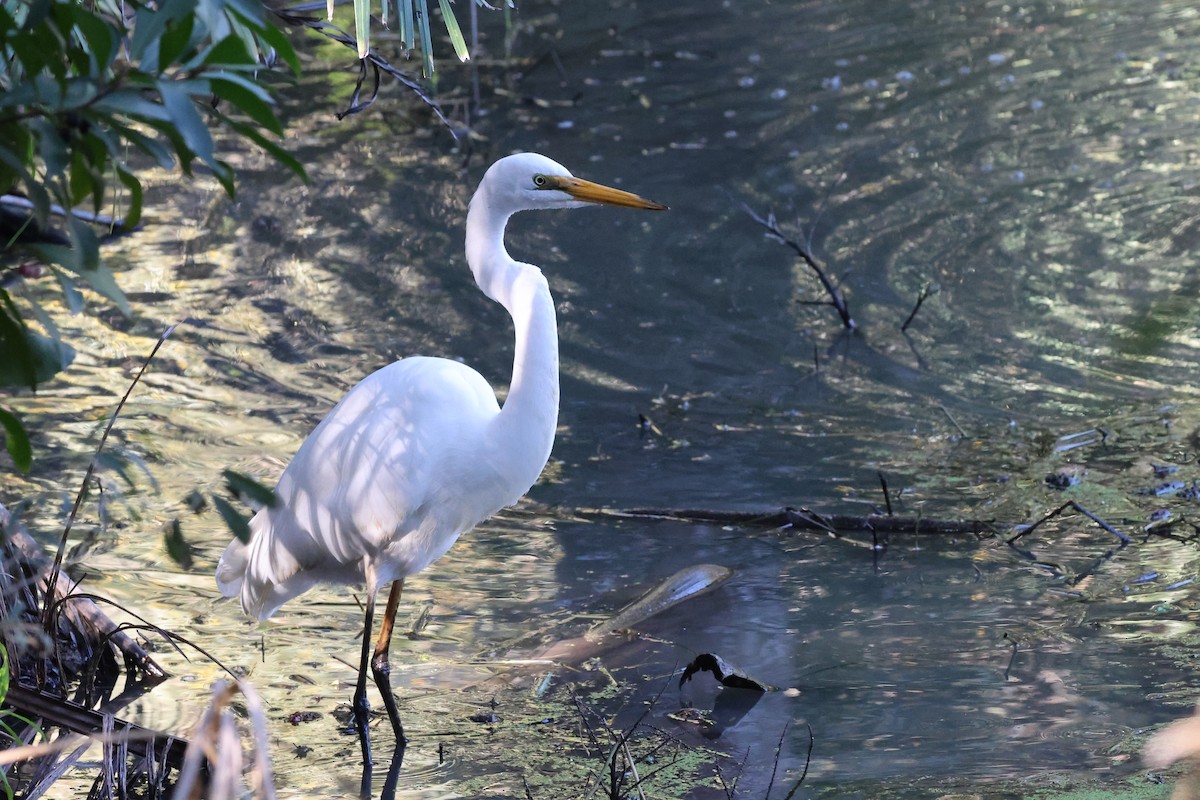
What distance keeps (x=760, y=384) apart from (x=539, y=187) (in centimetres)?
265

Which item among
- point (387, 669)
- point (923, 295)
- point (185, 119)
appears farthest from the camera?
point (923, 295)

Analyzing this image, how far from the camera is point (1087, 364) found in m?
5.79

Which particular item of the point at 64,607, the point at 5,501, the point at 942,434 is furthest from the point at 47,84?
the point at 942,434

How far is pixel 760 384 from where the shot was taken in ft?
19.4

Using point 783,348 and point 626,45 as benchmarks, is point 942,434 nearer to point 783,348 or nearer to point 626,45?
point 783,348

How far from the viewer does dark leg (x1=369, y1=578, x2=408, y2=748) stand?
345cm

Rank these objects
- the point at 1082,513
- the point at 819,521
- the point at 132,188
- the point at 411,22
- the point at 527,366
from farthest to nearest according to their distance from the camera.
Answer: the point at 819,521, the point at 1082,513, the point at 527,366, the point at 411,22, the point at 132,188

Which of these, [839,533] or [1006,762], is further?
[839,533]

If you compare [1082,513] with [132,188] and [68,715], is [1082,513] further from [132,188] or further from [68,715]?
[132,188]

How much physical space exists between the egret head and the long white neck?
0.21ft

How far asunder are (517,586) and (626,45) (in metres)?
8.27

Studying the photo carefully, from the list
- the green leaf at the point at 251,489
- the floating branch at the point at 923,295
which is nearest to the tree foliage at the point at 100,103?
the green leaf at the point at 251,489

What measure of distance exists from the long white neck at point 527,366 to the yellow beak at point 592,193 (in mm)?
183

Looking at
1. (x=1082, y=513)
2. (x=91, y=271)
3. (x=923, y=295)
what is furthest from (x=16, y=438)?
(x=923, y=295)
